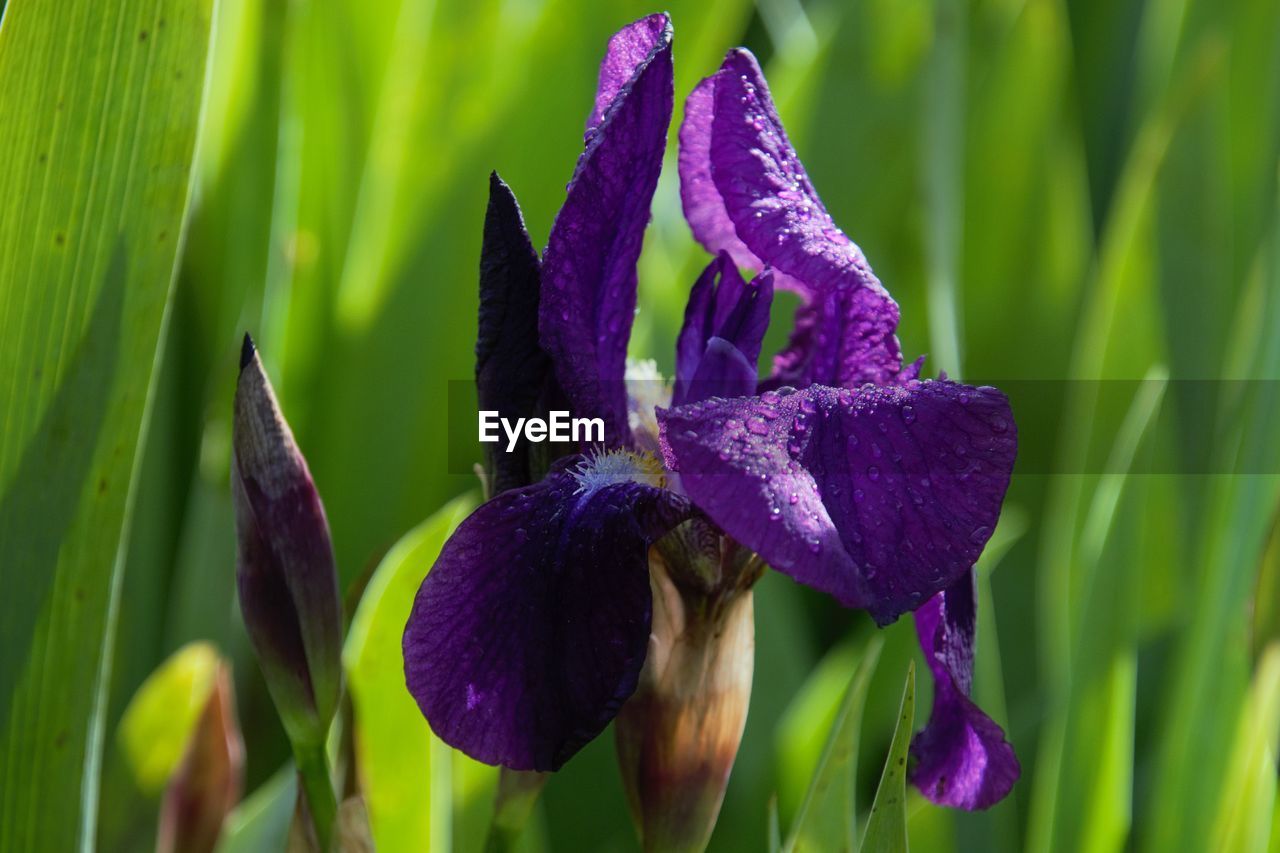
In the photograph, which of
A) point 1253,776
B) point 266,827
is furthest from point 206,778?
point 1253,776

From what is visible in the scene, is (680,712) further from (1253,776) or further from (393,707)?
(1253,776)

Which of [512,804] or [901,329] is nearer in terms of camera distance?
[512,804]

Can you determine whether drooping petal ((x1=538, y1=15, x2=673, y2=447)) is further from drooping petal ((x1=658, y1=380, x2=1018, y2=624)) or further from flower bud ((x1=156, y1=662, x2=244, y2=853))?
flower bud ((x1=156, y1=662, x2=244, y2=853))

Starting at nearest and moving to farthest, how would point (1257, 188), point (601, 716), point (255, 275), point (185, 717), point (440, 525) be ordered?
point (601, 716)
point (440, 525)
point (185, 717)
point (255, 275)
point (1257, 188)

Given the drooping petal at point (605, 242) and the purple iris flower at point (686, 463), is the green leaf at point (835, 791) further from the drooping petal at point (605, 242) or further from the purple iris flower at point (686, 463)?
the drooping petal at point (605, 242)

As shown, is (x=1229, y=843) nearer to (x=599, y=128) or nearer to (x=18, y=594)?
(x=599, y=128)

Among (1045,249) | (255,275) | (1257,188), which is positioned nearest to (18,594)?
(255,275)
